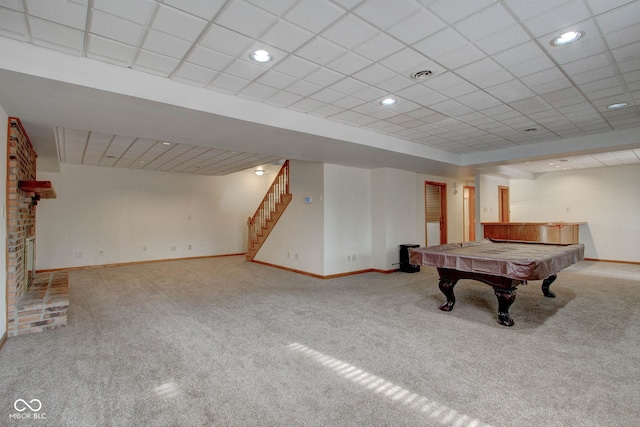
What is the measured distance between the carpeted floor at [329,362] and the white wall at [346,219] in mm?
1799

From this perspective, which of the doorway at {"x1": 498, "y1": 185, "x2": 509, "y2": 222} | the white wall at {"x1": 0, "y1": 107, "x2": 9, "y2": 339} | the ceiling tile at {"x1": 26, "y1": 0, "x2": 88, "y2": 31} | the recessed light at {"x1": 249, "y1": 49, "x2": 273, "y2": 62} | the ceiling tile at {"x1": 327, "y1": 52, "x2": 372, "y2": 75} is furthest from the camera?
the doorway at {"x1": 498, "y1": 185, "x2": 509, "y2": 222}

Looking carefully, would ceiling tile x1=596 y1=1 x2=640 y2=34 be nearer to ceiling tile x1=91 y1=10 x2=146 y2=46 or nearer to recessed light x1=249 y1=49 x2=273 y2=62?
recessed light x1=249 y1=49 x2=273 y2=62

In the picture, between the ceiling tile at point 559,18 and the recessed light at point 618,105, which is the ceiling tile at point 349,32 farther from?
the recessed light at point 618,105

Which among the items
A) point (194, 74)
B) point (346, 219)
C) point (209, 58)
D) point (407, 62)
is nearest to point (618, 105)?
point (407, 62)

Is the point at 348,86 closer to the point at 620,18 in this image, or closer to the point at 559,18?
the point at 559,18

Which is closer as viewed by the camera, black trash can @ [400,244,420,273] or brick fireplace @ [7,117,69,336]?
brick fireplace @ [7,117,69,336]

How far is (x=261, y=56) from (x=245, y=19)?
489mm

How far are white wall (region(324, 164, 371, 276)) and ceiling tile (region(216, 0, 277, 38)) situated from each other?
425 cm

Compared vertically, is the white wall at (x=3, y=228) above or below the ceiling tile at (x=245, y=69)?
below

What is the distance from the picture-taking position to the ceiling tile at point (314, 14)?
2033 mm

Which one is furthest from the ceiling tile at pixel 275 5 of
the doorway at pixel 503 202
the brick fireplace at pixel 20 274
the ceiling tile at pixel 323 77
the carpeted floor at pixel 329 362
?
the doorway at pixel 503 202

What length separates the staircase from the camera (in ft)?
25.4

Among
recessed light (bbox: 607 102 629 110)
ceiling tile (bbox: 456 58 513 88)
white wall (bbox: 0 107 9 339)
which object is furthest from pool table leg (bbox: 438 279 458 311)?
white wall (bbox: 0 107 9 339)

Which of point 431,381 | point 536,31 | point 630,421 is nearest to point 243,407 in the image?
point 431,381
